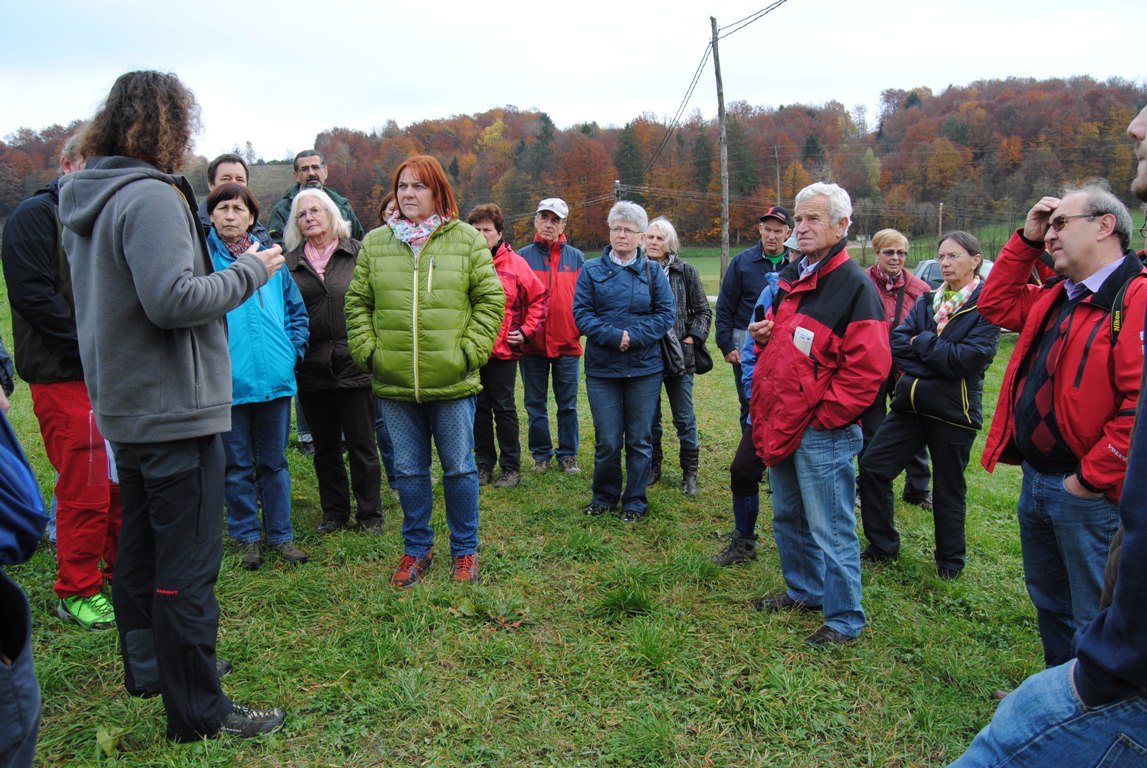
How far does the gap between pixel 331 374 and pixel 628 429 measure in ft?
6.79

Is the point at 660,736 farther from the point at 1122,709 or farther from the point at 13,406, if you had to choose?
the point at 13,406

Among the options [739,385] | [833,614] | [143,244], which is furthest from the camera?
[739,385]

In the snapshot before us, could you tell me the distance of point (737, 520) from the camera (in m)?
4.55

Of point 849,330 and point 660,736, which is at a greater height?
point 849,330

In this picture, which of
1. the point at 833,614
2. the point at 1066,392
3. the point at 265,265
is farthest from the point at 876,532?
the point at 265,265

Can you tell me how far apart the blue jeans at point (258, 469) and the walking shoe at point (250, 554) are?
0.09ft

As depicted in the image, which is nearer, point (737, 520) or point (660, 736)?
point (660, 736)

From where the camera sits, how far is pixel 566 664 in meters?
3.35

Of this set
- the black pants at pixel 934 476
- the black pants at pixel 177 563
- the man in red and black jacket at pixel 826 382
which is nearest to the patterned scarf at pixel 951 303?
the black pants at pixel 934 476

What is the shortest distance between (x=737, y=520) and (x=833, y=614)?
106cm

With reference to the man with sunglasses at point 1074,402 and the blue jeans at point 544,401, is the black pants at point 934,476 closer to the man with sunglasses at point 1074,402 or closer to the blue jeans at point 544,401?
the man with sunglasses at point 1074,402

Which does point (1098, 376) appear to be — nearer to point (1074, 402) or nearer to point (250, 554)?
point (1074, 402)

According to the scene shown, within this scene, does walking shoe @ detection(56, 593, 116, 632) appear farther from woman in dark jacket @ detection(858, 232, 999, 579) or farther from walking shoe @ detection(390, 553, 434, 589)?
woman in dark jacket @ detection(858, 232, 999, 579)

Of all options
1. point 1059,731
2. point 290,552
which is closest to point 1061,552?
point 1059,731
